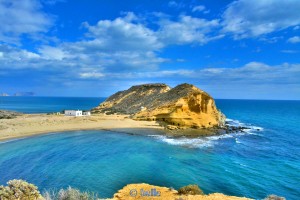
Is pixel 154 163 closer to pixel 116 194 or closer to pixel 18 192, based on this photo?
pixel 116 194

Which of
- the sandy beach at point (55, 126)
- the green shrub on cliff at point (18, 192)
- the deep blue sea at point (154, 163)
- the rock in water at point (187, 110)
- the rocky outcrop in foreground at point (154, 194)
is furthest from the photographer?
the rock in water at point (187, 110)

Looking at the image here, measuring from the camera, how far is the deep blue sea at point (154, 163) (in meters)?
23.2

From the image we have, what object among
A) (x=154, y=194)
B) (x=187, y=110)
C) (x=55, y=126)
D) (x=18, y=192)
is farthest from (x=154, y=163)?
(x=55, y=126)

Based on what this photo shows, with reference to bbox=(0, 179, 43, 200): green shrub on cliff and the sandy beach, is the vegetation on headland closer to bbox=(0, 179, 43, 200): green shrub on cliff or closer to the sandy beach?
bbox=(0, 179, 43, 200): green shrub on cliff

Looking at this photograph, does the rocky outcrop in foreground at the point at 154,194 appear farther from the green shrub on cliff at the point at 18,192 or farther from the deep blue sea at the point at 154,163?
the green shrub on cliff at the point at 18,192

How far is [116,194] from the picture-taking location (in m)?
20.0

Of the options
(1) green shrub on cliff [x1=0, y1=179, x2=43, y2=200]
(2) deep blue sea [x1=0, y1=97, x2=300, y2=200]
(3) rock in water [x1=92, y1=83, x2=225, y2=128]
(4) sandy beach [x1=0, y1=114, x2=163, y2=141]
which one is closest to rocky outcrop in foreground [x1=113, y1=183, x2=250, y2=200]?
(2) deep blue sea [x1=0, y1=97, x2=300, y2=200]

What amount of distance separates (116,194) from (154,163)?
33.6 ft

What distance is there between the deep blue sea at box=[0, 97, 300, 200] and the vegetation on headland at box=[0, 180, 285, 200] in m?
1.63

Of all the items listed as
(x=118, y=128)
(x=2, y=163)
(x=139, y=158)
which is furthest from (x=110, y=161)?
(x=118, y=128)

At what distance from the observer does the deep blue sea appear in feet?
76.3

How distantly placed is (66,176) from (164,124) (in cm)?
3613

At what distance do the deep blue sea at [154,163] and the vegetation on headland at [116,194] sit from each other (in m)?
1.63

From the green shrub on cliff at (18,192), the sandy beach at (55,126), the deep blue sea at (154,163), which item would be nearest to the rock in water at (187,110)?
the sandy beach at (55,126)
